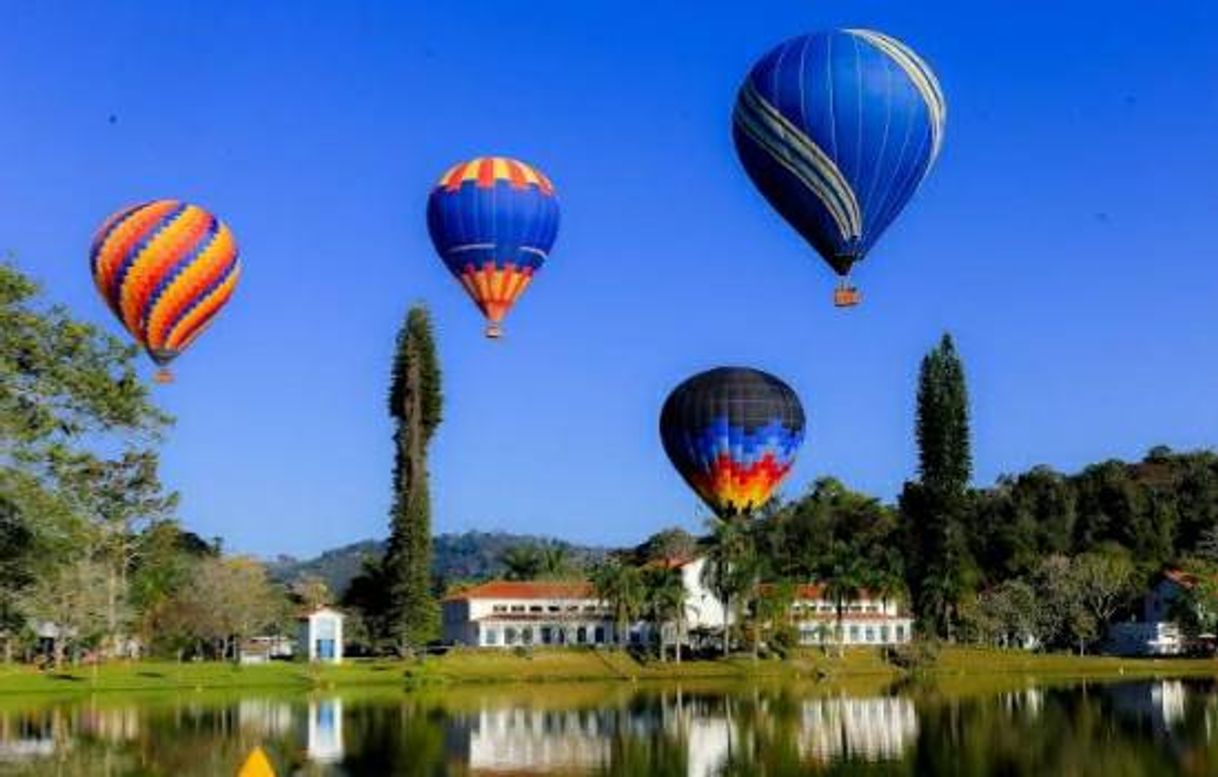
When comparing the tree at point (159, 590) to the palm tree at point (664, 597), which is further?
the palm tree at point (664, 597)

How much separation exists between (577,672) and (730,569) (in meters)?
12.5

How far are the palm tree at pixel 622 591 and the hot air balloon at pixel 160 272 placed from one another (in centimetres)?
4871

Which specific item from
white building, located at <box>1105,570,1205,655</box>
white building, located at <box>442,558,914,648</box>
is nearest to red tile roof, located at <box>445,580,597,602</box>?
white building, located at <box>442,558,914,648</box>

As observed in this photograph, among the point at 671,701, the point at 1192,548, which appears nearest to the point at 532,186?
the point at 671,701

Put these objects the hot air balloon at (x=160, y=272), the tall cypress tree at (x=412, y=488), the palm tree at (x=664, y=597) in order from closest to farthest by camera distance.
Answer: the hot air balloon at (x=160, y=272) → the tall cypress tree at (x=412, y=488) → the palm tree at (x=664, y=597)

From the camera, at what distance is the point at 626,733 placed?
184ft

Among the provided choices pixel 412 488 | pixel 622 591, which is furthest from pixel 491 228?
pixel 622 591

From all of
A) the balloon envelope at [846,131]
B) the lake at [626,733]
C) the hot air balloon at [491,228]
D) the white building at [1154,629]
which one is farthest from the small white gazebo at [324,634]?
the balloon envelope at [846,131]

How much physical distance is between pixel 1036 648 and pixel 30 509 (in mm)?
100185

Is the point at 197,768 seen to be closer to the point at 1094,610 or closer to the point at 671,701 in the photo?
the point at 671,701

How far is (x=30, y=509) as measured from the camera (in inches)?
1037

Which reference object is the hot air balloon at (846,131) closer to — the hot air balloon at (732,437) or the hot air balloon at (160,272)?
the hot air balloon at (160,272)

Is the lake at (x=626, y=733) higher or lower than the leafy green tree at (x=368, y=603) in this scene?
lower

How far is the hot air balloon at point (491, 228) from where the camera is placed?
201 ft
